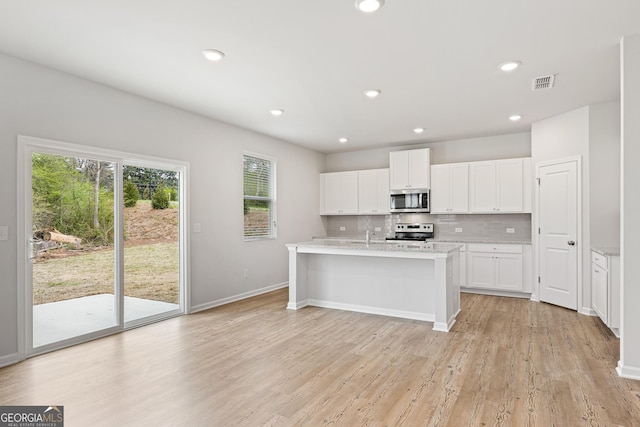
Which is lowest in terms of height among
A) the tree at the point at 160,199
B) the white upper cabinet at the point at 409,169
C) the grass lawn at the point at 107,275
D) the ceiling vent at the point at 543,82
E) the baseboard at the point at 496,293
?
the baseboard at the point at 496,293

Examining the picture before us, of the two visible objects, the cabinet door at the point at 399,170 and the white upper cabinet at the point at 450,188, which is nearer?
the white upper cabinet at the point at 450,188

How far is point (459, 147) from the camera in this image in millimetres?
6664

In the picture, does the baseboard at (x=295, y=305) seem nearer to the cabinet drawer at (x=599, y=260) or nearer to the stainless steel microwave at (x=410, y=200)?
the stainless steel microwave at (x=410, y=200)

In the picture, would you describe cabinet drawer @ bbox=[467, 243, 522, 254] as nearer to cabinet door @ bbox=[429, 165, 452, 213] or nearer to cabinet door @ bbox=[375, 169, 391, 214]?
cabinet door @ bbox=[429, 165, 452, 213]

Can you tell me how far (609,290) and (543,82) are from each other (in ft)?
7.61

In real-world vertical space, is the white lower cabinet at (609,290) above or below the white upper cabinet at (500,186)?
below

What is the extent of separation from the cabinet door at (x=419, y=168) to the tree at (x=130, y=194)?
4.62m

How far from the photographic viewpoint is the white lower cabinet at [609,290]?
3.73 metres

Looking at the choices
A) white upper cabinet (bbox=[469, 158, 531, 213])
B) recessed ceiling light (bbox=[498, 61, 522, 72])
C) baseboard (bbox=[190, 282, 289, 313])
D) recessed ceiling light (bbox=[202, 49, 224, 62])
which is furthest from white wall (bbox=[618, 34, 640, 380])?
baseboard (bbox=[190, 282, 289, 313])

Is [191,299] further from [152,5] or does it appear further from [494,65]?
[494,65]

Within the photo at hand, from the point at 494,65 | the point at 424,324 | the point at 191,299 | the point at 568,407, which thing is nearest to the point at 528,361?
the point at 568,407

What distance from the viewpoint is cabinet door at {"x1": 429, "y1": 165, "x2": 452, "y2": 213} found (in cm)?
646

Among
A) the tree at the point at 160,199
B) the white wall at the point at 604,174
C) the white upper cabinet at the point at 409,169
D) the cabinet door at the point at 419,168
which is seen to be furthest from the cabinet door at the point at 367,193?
the tree at the point at 160,199

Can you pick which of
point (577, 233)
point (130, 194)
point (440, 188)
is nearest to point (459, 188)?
point (440, 188)
